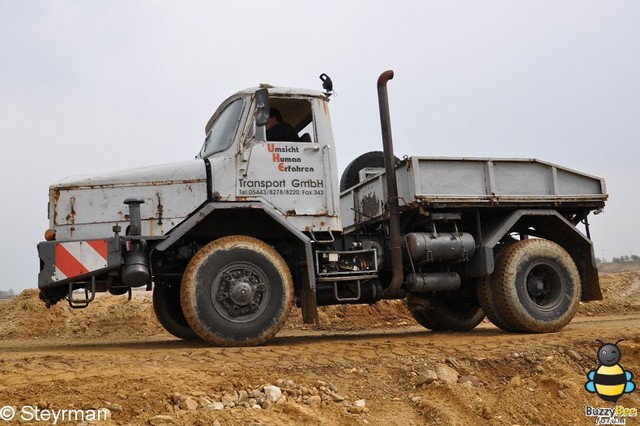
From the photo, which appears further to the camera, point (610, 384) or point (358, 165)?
point (358, 165)

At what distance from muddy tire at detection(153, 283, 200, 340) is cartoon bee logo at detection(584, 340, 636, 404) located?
16.4ft

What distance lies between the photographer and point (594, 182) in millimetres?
8984

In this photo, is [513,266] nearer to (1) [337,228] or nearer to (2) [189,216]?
(1) [337,228]

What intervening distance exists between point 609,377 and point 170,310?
5.35 meters

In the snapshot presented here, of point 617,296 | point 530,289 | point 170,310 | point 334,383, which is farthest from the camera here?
point 617,296

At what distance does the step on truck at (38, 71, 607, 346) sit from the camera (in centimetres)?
674

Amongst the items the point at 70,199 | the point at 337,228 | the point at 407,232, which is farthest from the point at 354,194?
the point at 70,199

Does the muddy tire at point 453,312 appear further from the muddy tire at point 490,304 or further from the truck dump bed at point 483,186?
the truck dump bed at point 483,186

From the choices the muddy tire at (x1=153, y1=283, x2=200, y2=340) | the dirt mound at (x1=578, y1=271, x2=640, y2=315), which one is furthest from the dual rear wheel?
the dirt mound at (x1=578, y1=271, x2=640, y2=315)

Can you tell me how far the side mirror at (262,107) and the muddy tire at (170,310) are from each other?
8.39ft

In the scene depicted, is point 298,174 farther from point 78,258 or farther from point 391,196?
point 78,258

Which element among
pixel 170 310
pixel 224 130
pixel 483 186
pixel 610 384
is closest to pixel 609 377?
pixel 610 384

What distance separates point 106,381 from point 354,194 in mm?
5371

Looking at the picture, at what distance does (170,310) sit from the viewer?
8227 mm
